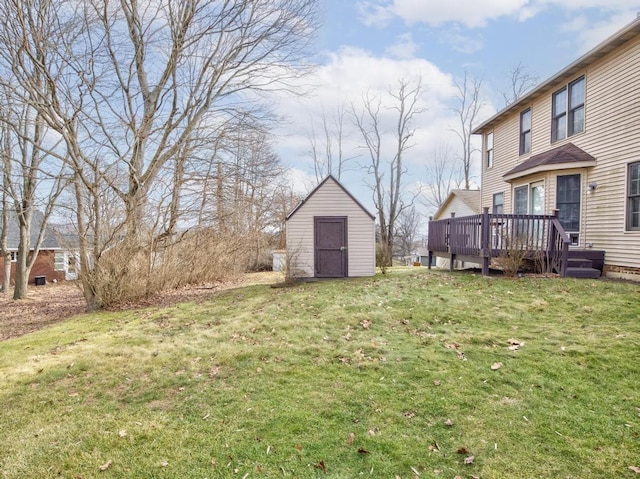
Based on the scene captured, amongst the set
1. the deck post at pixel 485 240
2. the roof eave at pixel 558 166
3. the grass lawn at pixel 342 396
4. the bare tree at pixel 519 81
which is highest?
the bare tree at pixel 519 81

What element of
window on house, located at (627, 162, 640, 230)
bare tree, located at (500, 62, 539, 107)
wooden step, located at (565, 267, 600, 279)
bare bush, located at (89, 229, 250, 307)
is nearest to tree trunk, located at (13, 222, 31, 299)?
bare bush, located at (89, 229, 250, 307)

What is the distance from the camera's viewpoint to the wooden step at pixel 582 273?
903cm

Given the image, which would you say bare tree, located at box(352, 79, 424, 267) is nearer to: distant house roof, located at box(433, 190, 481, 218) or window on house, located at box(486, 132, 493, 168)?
distant house roof, located at box(433, 190, 481, 218)

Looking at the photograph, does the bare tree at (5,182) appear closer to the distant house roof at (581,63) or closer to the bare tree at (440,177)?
the distant house roof at (581,63)

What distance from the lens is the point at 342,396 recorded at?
151 inches

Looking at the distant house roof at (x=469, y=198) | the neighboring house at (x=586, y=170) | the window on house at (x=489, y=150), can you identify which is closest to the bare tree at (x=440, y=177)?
the distant house roof at (x=469, y=198)

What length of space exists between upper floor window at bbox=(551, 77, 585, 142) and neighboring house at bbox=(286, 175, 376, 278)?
20.8ft

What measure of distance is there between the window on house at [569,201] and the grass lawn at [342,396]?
13.4ft

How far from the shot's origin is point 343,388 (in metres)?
4.03

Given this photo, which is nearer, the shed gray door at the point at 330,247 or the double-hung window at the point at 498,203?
the shed gray door at the point at 330,247

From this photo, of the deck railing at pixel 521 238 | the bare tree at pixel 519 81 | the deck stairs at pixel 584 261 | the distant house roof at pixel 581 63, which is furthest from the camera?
the bare tree at pixel 519 81

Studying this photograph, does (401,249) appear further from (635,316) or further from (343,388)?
(343,388)

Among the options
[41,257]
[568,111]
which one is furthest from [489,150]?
[41,257]

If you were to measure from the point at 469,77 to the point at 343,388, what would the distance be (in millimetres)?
32029
